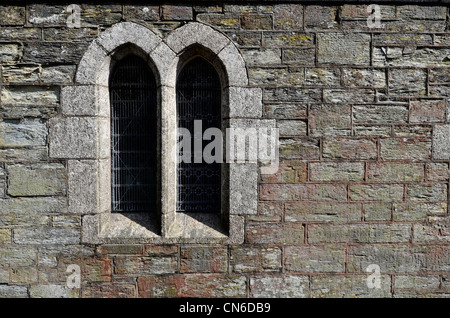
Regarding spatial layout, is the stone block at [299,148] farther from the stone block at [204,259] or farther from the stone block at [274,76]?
the stone block at [204,259]

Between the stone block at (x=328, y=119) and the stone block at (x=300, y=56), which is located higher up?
the stone block at (x=300, y=56)

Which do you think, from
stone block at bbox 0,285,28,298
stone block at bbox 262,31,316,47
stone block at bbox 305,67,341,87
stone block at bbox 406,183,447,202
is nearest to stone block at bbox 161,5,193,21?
stone block at bbox 262,31,316,47

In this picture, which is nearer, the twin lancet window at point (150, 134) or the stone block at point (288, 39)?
the stone block at point (288, 39)

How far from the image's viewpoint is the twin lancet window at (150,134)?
3160mm

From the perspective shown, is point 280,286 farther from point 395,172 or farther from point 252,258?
point 395,172

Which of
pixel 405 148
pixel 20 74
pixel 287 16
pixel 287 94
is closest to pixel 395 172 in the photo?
Result: pixel 405 148

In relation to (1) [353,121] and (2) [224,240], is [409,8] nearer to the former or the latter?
(1) [353,121]

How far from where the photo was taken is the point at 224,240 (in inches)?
119

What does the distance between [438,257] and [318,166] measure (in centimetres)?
144

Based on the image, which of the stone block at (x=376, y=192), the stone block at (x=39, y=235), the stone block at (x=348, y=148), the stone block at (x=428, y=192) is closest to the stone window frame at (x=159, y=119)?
the stone block at (x=39, y=235)

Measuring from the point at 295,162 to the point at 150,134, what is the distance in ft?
4.67

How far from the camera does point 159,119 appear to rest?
3062mm

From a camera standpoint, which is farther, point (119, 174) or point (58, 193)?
point (119, 174)
